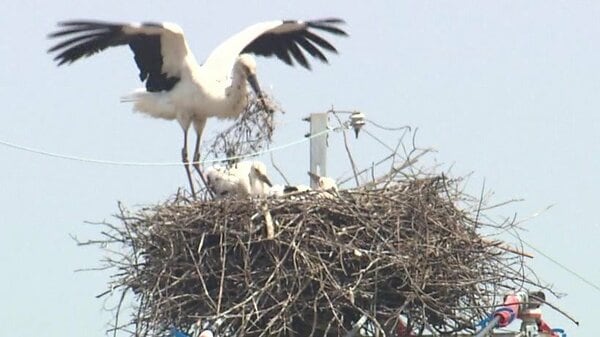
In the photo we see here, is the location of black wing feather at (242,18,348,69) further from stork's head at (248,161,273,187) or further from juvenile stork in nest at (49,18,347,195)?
stork's head at (248,161,273,187)

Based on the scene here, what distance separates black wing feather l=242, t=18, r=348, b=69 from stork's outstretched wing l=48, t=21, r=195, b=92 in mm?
907

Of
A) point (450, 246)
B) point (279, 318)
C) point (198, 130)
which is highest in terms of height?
point (198, 130)

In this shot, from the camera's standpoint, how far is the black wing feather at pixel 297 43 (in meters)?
13.0

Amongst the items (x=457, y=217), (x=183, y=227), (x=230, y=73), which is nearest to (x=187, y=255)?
(x=183, y=227)

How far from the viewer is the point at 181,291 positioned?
10.0m

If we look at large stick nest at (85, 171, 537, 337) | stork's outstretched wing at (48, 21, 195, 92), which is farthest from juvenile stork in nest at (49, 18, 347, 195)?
large stick nest at (85, 171, 537, 337)

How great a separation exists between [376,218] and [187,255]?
996 millimetres

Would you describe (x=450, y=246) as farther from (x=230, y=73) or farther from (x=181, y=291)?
(x=230, y=73)

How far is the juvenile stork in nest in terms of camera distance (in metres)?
11.9

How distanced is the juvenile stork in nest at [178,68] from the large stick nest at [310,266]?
1.45m

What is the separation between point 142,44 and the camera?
1203cm

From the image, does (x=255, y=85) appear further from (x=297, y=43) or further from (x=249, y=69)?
(x=297, y=43)

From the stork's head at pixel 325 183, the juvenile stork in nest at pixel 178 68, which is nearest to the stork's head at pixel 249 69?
the juvenile stork in nest at pixel 178 68

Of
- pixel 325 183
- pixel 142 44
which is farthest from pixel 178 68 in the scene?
pixel 325 183
